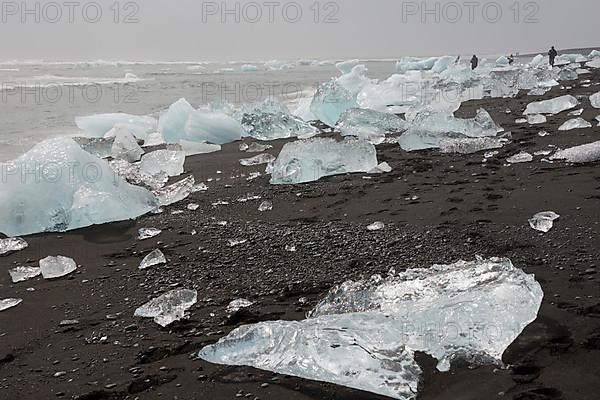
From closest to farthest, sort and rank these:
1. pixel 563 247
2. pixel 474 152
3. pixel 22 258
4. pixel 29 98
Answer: pixel 563 247 < pixel 22 258 < pixel 474 152 < pixel 29 98

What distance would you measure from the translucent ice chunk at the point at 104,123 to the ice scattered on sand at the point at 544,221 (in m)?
6.85

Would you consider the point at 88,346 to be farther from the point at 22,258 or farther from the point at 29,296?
the point at 22,258

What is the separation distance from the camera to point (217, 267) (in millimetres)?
2756

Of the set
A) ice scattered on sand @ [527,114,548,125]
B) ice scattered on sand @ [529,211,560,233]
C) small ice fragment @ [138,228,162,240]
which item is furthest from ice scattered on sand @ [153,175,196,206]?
ice scattered on sand @ [527,114,548,125]

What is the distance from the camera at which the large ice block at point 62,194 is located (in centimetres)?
368

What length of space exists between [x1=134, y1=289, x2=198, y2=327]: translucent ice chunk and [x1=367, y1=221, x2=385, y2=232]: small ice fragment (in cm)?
121

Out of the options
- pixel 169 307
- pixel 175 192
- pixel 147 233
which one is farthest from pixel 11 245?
pixel 169 307

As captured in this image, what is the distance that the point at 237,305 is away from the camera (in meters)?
2.30

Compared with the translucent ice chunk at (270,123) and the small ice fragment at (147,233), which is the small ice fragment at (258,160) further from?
the small ice fragment at (147,233)

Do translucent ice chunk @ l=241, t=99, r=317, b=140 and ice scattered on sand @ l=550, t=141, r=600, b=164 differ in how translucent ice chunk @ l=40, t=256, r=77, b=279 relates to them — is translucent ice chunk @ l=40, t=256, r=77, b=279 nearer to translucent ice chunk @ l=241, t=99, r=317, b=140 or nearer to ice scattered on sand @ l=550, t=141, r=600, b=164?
ice scattered on sand @ l=550, t=141, r=600, b=164

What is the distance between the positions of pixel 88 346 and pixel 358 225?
1763mm

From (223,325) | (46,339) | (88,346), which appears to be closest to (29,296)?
(46,339)

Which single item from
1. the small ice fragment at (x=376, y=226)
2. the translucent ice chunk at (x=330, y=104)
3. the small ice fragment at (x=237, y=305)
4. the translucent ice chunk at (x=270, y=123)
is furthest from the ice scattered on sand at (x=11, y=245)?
the translucent ice chunk at (x=330, y=104)

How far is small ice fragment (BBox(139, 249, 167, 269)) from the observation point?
2865 millimetres
